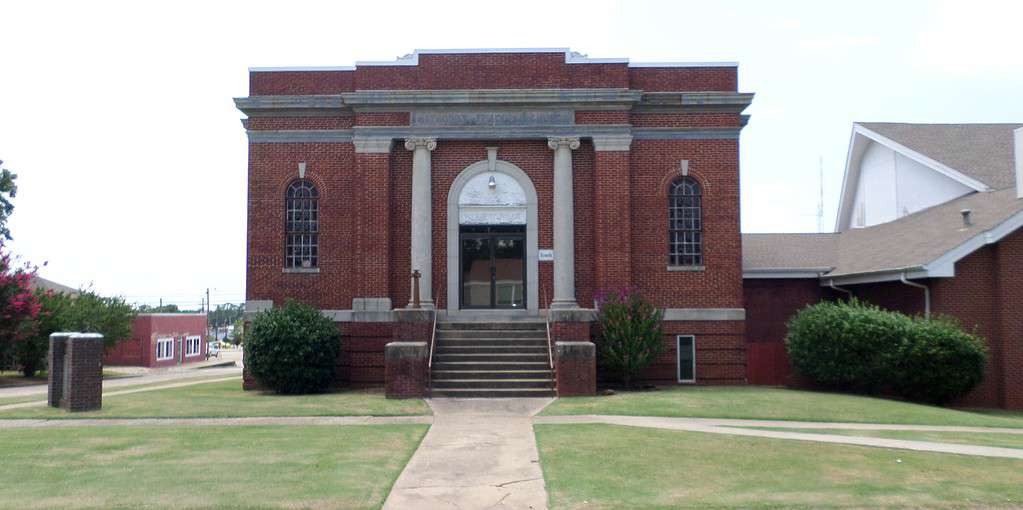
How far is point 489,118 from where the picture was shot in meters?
22.6

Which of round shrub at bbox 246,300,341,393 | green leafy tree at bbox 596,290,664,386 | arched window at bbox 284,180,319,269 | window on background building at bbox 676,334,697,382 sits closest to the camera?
round shrub at bbox 246,300,341,393

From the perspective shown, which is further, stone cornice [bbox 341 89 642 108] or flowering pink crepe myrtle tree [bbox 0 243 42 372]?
flowering pink crepe myrtle tree [bbox 0 243 42 372]

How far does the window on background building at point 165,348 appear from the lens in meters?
59.7

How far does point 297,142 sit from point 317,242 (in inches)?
106

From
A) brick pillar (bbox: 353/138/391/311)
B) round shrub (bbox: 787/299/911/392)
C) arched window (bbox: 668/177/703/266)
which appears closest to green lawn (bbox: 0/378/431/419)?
brick pillar (bbox: 353/138/391/311)

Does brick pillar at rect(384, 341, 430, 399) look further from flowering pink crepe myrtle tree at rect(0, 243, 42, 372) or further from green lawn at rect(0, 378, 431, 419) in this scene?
flowering pink crepe myrtle tree at rect(0, 243, 42, 372)

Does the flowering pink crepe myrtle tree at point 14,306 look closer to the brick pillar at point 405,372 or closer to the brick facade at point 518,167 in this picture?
the brick facade at point 518,167

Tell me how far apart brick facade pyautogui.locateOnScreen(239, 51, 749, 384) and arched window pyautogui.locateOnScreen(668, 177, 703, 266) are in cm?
23

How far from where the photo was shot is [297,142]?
2294 centimetres

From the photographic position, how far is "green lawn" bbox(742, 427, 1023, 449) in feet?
43.4

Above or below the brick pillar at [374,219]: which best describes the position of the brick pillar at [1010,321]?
below

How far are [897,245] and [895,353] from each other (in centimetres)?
594

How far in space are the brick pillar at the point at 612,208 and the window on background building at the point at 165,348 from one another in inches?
1811

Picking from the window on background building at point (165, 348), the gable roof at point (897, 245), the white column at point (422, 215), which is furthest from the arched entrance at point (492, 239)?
the window on background building at point (165, 348)
